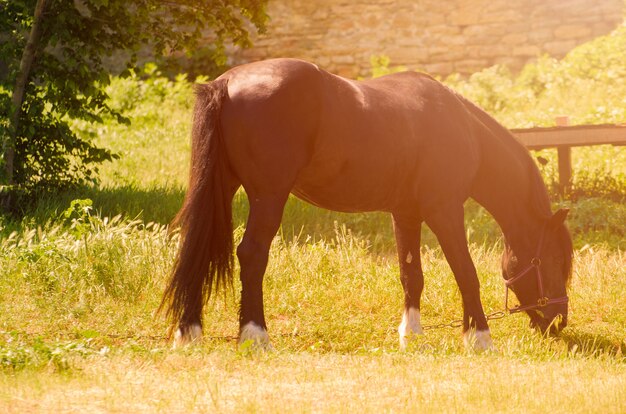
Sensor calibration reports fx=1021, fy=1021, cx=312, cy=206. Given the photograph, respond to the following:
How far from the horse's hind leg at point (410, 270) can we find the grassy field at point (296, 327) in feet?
0.71

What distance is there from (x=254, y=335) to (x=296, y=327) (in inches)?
54.7

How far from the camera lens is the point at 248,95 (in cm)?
599

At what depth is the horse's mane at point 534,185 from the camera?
7008mm

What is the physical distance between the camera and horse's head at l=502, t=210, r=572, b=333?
6.98m

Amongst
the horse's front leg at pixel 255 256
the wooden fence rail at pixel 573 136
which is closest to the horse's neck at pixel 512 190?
the horse's front leg at pixel 255 256

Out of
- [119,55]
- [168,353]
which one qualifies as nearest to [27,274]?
[168,353]

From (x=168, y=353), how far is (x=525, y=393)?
1935mm

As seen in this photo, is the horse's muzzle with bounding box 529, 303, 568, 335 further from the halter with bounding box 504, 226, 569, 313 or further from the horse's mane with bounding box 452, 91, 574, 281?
the horse's mane with bounding box 452, 91, 574, 281

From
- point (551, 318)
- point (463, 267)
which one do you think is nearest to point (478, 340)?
point (463, 267)

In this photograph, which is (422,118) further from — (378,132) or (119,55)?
(119,55)

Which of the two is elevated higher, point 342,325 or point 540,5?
point 540,5

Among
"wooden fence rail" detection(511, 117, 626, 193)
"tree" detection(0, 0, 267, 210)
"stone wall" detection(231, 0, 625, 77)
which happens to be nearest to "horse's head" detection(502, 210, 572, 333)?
"wooden fence rail" detection(511, 117, 626, 193)


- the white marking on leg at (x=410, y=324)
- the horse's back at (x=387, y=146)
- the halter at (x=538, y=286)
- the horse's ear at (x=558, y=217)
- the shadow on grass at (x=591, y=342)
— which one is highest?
the horse's back at (x=387, y=146)

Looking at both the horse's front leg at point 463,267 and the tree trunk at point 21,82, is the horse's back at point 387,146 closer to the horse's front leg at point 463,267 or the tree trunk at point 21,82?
the horse's front leg at point 463,267
